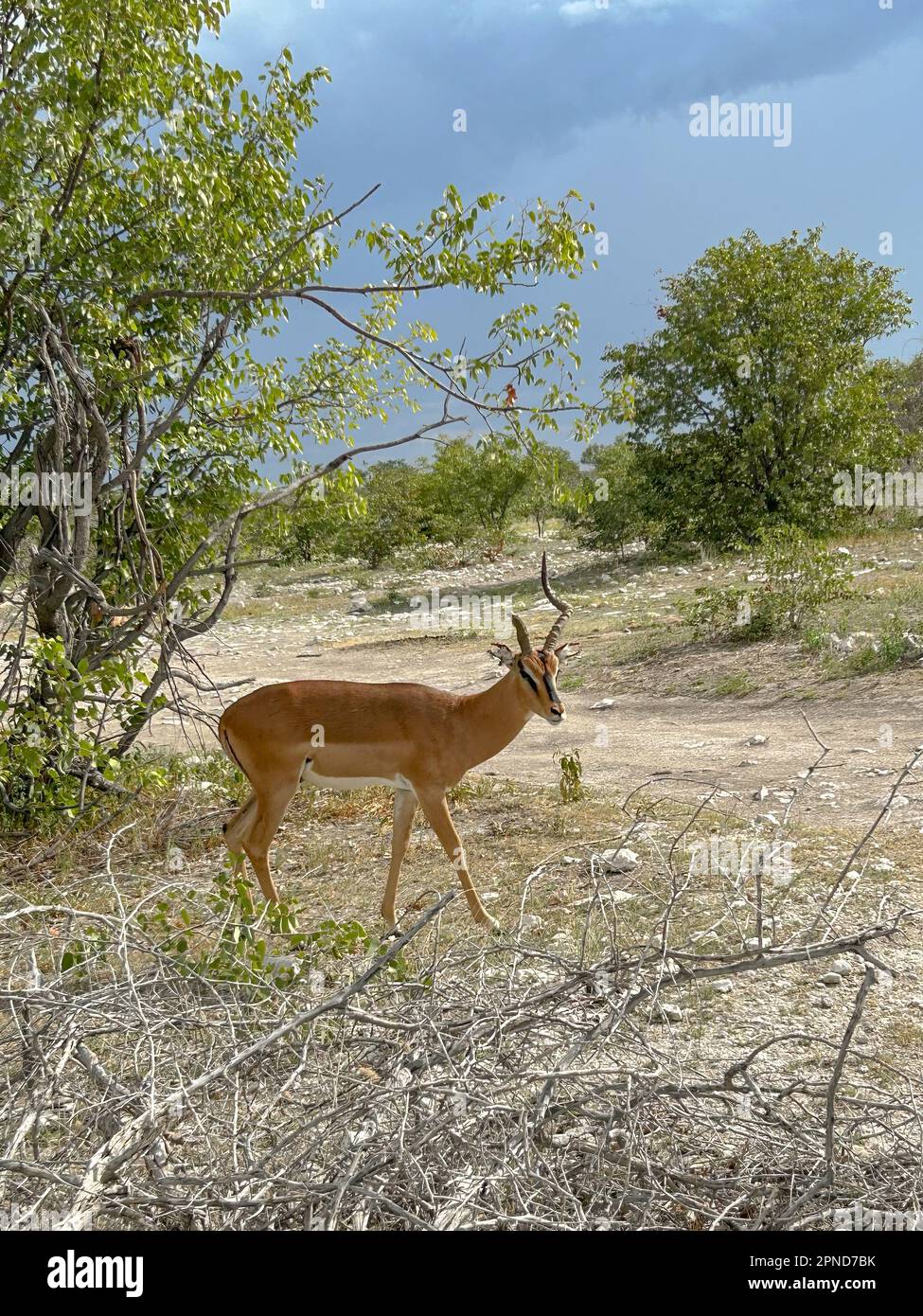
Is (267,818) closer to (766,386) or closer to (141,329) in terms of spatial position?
(141,329)

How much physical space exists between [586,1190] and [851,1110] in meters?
1.33

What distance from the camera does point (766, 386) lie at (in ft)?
74.5

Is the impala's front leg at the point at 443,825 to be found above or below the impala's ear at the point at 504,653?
below

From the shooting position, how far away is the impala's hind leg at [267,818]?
5742 mm

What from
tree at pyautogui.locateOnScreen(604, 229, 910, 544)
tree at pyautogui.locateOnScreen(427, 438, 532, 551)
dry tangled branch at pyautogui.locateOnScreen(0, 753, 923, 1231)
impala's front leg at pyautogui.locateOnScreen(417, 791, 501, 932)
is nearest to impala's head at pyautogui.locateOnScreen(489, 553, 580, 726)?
impala's front leg at pyautogui.locateOnScreen(417, 791, 501, 932)

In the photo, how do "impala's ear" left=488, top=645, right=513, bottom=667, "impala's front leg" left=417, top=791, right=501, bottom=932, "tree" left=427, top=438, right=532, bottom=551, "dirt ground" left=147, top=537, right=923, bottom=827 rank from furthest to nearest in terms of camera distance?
"tree" left=427, top=438, right=532, bottom=551
"dirt ground" left=147, top=537, right=923, bottom=827
"impala's ear" left=488, top=645, right=513, bottom=667
"impala's front leg" left=417, top=791, right=501, bottom=932

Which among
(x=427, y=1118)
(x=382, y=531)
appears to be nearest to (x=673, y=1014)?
(x=427, y=1118)

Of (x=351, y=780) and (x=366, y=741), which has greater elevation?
(x=366, y=741)

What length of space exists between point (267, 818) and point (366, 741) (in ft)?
2.52

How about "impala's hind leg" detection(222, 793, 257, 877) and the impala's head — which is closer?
the impala's head

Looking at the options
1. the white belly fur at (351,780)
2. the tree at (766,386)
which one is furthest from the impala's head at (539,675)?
the tree at (766,386)

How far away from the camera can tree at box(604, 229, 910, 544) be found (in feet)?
73.3

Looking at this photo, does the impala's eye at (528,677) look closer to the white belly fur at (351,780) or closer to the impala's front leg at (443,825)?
the impala's front leg at (443,825)

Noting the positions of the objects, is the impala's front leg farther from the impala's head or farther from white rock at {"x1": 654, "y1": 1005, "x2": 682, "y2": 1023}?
white rock at {"x1": 654, "y1": 1005, "x2": 682, "y2": 1023}
